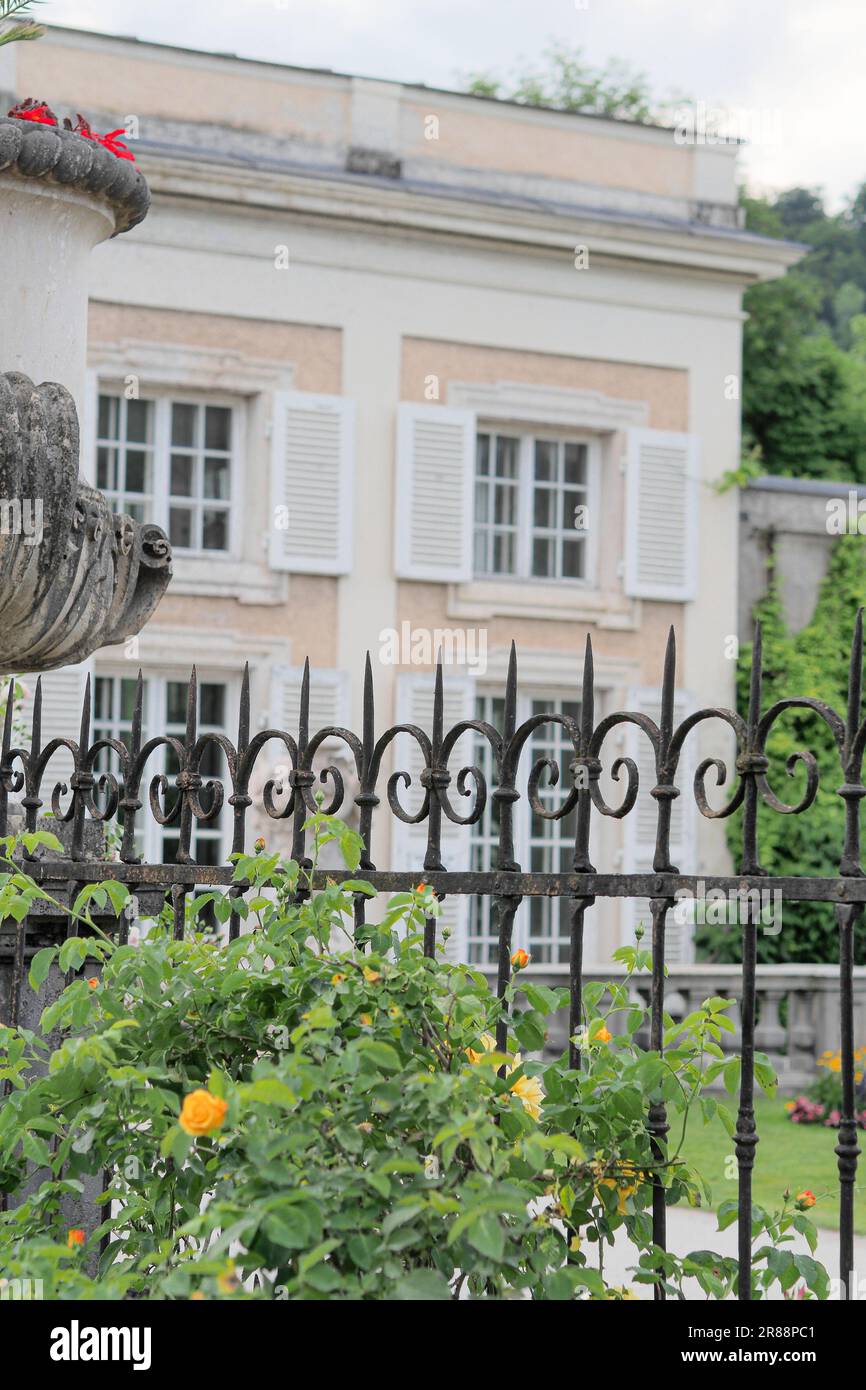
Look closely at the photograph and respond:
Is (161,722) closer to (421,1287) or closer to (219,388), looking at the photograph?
(219,388)

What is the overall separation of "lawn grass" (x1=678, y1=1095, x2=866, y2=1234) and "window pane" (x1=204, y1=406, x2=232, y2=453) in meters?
6.30

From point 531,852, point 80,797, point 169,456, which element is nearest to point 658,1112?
point 80,797

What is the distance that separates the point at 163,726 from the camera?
12797 mm

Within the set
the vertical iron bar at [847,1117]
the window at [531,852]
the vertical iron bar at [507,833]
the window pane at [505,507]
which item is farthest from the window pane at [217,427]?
the vertical iron bar at [847,1117]

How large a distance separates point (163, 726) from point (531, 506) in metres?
3.56

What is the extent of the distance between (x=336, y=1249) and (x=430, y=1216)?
12 centimetres

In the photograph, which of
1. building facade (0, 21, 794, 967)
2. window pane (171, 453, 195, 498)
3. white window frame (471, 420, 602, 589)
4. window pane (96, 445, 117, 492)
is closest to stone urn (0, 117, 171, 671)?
building facade (0, 21, 794, 967)

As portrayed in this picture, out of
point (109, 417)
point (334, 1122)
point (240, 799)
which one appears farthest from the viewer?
point (109, 417)

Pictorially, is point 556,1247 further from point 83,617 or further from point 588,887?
point 83,617

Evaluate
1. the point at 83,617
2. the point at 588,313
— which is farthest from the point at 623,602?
the point at 83,617

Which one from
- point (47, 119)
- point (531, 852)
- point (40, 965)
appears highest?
point (47, 119)

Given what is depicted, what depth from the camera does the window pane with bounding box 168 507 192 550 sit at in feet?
43.2

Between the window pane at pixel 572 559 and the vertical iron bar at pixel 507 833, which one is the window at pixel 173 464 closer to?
the window pane at pixel 572 559

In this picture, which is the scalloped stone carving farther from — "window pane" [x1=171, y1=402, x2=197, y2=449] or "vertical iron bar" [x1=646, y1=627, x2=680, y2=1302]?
"window pane" [x1=171, y1=402, x2=197, y2=449]
